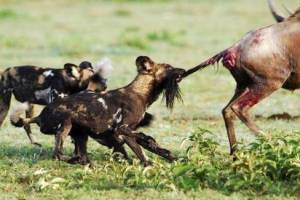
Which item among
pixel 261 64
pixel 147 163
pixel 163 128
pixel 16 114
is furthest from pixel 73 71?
pixel 261 64

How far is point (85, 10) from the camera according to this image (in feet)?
109

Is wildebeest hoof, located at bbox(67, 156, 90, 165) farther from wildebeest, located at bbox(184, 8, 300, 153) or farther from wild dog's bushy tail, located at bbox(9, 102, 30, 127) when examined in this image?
wildebeest, located at bbox(184, 8, 300, 153)

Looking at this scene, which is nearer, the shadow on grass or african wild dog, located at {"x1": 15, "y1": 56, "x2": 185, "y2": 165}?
african wild dog, located at {"x1": 15, "y1": 56, "x2": 185, "y2": 165}

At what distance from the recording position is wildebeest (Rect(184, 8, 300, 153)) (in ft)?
30.1

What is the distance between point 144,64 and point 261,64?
1184mm

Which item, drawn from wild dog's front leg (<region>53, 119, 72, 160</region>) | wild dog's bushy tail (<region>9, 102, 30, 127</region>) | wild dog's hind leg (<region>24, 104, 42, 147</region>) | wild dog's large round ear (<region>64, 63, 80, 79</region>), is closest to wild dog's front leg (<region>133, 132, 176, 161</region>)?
wild dog's front leg (<region>53, 119, 72, 160</region>)

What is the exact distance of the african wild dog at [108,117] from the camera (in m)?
8.94

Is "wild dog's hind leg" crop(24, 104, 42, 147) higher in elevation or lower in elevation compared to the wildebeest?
lower

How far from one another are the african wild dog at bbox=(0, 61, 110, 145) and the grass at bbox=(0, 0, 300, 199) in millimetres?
497

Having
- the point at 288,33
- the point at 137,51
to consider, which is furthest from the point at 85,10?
the point at 288,33

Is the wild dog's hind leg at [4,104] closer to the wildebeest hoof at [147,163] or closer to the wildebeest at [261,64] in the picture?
the wildebeest hoof at [147,163]

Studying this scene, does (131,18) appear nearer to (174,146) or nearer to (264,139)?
(174,146)

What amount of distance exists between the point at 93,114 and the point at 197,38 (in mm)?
15099

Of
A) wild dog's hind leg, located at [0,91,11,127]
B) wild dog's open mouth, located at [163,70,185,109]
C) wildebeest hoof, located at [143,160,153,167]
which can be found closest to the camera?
wildebeest hoof, located at [143,160,153,167]
